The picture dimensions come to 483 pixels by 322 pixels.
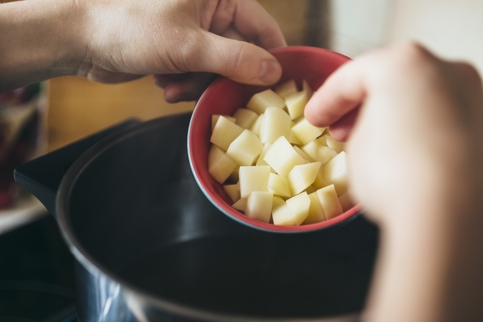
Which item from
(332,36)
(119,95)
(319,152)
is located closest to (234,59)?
(319,152)

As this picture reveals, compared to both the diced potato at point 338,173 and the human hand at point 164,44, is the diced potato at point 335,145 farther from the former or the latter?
the human hand at point 164,44

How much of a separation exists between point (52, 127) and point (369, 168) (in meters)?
1.01

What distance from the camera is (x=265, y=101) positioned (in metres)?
0.79

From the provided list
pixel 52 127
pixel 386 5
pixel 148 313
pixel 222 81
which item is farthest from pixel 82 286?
pixel 386 5

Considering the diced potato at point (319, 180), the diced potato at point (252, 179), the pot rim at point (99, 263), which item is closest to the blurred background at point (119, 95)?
the pot rim at point (99, 263)

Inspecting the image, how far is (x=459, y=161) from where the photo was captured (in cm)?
37

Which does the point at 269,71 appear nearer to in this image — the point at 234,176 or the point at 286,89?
the point at 286,89

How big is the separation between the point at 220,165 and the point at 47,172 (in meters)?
0.28

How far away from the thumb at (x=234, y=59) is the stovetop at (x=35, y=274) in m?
0.56

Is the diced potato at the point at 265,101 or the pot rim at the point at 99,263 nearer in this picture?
the pot rim at the point at 99,263

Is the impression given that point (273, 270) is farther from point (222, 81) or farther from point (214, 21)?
point (214, 21)

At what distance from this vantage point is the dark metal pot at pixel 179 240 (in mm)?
732

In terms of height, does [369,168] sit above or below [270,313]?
above

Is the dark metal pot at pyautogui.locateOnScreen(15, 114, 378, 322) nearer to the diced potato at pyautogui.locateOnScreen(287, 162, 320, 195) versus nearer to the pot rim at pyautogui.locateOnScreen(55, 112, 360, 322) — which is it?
the pot rim at pyautogui.locateOnScreen(55, 112, 360, 322)
